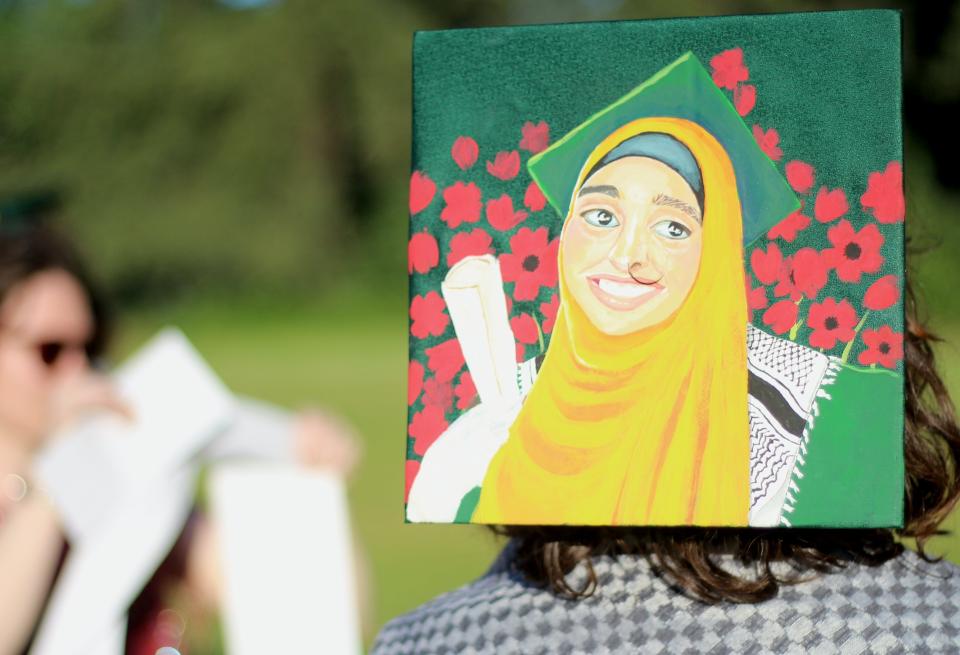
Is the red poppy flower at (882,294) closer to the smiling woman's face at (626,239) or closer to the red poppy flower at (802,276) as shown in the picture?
the red poppy flower at (802,276)

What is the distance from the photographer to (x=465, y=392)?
1164mm

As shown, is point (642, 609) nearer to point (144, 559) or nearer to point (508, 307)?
point (508, 307)

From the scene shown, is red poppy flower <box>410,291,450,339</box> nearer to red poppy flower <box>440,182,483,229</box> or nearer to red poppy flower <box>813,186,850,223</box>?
red poppy flower <box>440,182,483,229</box>

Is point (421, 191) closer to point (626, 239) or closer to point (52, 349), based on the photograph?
point (626, 239)

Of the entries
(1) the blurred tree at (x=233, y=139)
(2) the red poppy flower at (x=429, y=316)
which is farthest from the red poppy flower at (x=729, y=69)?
(1) the blurred tree at (x=233, y=139)

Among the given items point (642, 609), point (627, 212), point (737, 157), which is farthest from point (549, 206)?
point (642, 609)

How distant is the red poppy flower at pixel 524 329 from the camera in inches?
46.1

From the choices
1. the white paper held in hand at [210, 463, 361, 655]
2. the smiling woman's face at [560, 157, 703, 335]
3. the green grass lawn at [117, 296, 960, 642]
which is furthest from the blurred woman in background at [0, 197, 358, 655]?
the smiling woman's face at [560, 157, 703, 335]

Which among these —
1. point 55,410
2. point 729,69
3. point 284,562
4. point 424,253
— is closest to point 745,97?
point 729,69

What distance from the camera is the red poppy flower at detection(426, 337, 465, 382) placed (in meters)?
1.17

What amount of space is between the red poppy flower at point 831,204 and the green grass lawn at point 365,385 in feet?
1.10

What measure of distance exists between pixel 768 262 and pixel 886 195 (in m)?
0.13

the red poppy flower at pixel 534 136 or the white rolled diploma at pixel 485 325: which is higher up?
the red poppy flower at pixel 534 136

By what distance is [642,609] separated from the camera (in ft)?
3.84
